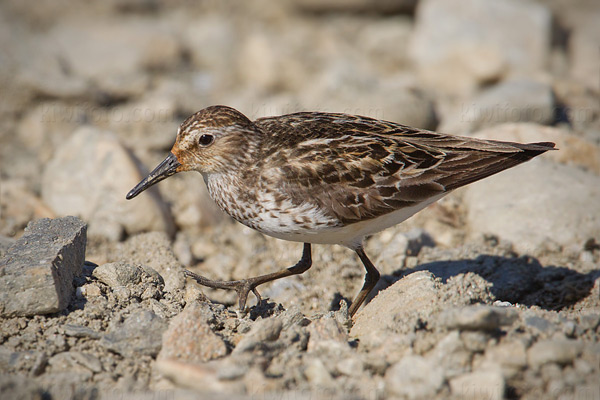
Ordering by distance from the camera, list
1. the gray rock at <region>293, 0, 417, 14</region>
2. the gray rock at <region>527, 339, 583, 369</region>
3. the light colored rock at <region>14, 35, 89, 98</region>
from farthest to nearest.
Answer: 1. the gray rock at <region>293, 0, 417, 14</region>
2. the light colored rock at <region>14, 35, 89, 98</region>
3. the gray rock at <region>527, 339, 583, 369</region>

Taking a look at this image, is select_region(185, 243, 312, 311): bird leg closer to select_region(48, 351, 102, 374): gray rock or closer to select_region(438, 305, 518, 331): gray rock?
select_region(48, 351, 102, 374): gray rock

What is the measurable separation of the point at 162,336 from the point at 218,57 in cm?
877

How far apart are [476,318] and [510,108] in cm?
560

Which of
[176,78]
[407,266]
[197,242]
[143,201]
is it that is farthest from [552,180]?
[176,78]

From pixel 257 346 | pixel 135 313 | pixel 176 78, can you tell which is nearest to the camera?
pixel 257 346

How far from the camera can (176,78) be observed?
1210 centimetres

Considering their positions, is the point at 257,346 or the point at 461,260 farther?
the point at 461,260

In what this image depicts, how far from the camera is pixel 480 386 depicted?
4383 mm

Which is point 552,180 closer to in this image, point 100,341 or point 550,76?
point 550,76

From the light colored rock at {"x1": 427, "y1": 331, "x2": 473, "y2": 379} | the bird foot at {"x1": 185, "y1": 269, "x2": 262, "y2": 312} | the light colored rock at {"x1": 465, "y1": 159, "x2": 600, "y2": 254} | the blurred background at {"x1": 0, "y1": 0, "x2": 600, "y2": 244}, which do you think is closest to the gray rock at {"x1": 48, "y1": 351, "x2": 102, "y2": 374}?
the bird foot at {"x1": 185, "y1": 269, "x2": 262, "y2": 312}

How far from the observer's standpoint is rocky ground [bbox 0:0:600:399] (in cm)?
469

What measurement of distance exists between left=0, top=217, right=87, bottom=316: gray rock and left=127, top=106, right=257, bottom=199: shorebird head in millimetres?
1225

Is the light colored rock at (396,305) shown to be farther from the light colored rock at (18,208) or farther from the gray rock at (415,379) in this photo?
the light colored rock at (18,208)

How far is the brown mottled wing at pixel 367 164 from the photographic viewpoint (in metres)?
5.96
